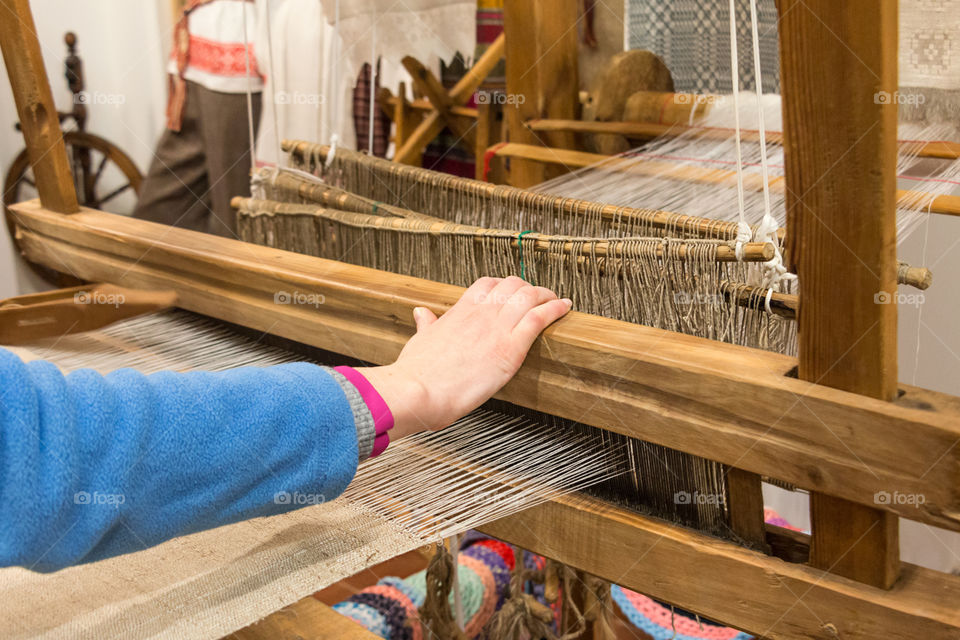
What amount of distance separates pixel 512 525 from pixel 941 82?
3.39 feet

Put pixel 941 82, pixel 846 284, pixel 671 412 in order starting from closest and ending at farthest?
pixel 846 284
pixel 671 412
pixel 941 82

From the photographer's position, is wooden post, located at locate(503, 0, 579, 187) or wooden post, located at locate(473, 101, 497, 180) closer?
wooden post, located at locate(503, 0, 579, 187)

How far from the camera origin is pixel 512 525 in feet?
3.57

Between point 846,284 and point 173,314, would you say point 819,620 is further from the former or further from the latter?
point 173,314

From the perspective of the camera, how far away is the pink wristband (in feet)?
2.79

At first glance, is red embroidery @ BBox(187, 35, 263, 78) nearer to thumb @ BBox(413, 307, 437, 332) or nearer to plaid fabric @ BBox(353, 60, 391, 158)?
plaid fabric @ BBox(353, 60, 391, 158)

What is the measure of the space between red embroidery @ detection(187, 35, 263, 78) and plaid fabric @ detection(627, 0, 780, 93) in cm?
133

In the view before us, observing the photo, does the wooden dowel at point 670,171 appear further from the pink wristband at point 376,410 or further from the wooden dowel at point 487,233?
the pink wristband at point 376,410

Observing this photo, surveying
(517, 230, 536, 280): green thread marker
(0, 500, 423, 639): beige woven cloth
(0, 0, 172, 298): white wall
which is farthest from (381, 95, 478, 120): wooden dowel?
(0, 500, 423, 639): beige woven cloth

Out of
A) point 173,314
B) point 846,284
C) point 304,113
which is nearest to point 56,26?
point 304,113

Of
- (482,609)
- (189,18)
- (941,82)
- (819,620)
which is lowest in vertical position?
(482,609)

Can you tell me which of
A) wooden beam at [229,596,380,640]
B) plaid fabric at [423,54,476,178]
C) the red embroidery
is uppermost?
the red embroidery

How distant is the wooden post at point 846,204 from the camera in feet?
2.41

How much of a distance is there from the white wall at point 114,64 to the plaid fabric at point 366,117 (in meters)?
0.71
